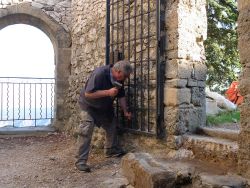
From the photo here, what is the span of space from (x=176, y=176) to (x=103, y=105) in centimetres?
164

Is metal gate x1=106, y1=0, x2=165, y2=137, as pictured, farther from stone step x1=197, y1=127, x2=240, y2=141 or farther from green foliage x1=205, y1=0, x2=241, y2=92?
green foliage x1=205, y1=0, x2=241, y2=92

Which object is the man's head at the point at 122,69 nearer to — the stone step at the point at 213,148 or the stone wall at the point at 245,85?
the stone step at the point at 213,148

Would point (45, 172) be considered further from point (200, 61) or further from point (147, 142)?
point (200, 61)

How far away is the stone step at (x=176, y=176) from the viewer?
2.49 m

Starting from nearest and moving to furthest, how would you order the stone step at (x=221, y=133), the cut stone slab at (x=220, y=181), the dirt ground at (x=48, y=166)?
1. the cut stone slab at (x=220, y=181)
2. the stone step at (x=221, y=133)
3. the dirt ground at (x=48, y=166)

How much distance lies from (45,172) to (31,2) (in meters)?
4.05

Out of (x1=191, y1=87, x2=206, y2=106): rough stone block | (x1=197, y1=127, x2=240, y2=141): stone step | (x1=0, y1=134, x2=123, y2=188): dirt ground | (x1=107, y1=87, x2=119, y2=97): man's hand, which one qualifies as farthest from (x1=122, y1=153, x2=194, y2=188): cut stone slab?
(x1=191, y1=87, x2=206, y2=106): rough stone block

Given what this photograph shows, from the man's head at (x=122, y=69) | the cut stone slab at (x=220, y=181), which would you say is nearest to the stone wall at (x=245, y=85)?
the cut stone slab at (x=220, y=181)

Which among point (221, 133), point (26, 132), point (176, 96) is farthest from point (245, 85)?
point (26, 132)

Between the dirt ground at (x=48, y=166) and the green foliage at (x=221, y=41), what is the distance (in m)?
5.29

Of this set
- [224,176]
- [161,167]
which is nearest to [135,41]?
[161,167]

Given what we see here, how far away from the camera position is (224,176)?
8.63ft

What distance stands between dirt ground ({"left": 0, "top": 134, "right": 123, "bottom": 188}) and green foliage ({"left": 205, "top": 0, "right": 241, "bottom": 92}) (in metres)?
5.29

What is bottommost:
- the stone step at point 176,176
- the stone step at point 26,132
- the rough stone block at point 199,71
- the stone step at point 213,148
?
the stone step at point 26,132
